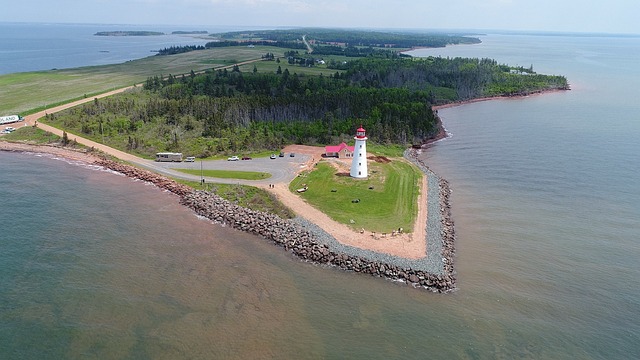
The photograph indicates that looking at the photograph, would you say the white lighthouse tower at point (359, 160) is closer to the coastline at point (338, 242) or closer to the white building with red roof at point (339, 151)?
the coastline at point (338, 242)

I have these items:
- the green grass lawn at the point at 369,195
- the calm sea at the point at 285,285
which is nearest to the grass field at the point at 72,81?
the calm sea at the point at 285,285

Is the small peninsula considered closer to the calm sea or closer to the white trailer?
the calm sea

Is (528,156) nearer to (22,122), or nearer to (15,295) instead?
(15,295)

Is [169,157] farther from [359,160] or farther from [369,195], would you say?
[369,195]

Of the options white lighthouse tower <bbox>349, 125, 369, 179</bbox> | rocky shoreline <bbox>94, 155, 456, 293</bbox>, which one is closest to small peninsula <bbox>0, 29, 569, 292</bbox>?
rocky shoreline <bbox>94, 155, 456, 293</bbox>

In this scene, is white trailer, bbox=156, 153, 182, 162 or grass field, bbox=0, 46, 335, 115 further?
grass field, bbox=0, 46, 335, 115

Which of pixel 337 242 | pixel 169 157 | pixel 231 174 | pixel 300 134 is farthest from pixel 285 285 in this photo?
pixel 300 134

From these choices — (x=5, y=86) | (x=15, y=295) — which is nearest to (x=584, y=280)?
(x=15, y=295)
